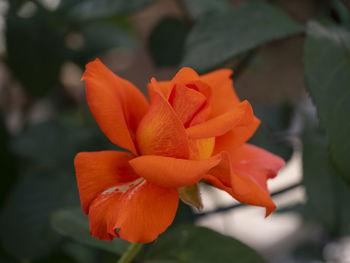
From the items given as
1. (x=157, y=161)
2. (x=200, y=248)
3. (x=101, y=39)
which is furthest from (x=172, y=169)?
(x=101, y=39)

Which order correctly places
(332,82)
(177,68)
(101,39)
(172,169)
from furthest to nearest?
(101,39) < (177,68) < (332,82) < (172,169)

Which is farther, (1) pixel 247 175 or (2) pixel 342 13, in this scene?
(2) pixel 342 13

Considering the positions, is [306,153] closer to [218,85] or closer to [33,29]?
[218,85]

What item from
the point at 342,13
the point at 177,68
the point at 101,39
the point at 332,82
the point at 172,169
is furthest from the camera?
→ the point at 101,39

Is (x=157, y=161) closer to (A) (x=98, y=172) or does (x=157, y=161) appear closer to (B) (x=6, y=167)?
(A) (x=98, y=172)

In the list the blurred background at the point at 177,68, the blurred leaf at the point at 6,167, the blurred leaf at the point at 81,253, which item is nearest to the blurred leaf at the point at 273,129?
the blurred background at the point at 177,68

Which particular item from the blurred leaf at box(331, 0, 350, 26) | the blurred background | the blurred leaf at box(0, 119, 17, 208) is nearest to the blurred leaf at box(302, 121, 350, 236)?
the blurred background

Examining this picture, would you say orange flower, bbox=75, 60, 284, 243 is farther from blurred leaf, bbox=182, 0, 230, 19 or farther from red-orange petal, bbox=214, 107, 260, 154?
blurred leaf, bbox=182, 0, 230, 19

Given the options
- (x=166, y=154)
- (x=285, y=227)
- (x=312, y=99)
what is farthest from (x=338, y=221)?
(x=285, y=227)
